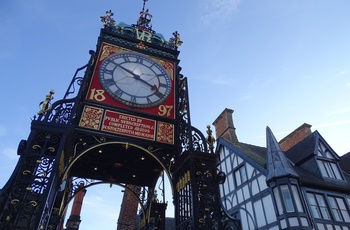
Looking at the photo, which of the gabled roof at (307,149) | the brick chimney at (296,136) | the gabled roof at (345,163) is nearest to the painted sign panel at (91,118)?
the gabled roof at (307,149)

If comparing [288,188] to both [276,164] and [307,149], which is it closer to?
[276,164]

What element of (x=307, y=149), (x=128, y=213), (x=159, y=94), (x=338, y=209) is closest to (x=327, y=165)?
(x=307, y=149)

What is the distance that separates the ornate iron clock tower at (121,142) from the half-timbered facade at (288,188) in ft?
17.0

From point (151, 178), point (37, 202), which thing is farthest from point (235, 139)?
point (37, 202)

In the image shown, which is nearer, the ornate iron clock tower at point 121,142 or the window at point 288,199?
the ornate iron clock tower at point 121,142

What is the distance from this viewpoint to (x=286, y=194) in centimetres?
1104

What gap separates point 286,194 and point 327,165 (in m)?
4.52

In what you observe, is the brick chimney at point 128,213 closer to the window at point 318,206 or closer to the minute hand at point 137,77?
the minute hand at point 137,77

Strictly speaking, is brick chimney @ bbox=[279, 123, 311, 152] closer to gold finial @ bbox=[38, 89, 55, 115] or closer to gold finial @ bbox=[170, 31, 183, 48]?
gold finial @ bbox=[170, 31, 183, 48]

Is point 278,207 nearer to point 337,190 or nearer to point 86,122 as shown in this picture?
point 337,190

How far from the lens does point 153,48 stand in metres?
6.90

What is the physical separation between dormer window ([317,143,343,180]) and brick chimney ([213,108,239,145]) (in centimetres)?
478

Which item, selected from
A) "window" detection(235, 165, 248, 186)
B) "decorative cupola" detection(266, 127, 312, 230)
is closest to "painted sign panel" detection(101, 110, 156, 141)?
"decorative cupola" detection(266, 127, 312, 230)

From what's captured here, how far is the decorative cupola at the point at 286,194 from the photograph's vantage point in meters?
10.2
